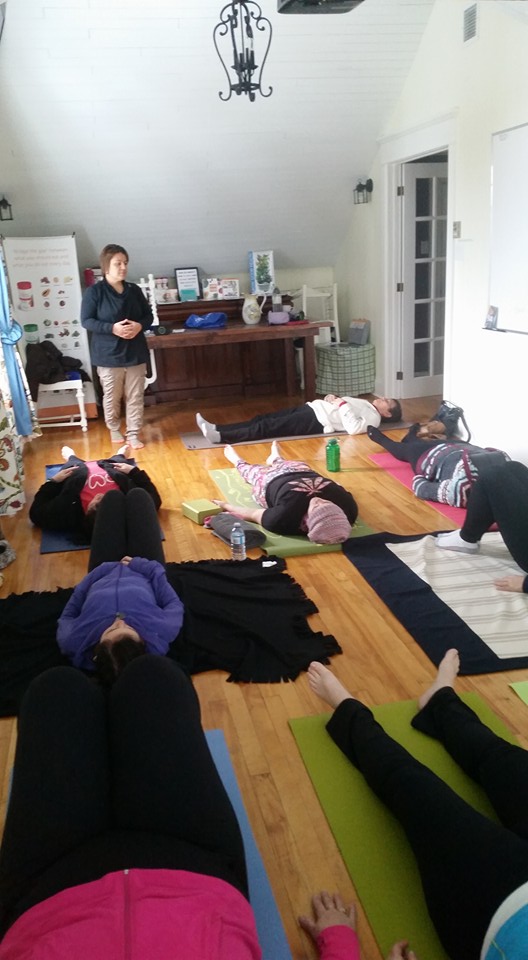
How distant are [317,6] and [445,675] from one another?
2.39 metres

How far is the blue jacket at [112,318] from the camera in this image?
4938 mm

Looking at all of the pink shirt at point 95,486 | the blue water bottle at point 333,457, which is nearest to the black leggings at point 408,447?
the blue water bottle at point 333,457

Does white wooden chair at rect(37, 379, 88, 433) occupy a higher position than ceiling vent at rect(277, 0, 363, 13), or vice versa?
ceiling vent at rect(277, 0, 363, 13)

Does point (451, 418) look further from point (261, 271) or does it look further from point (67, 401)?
point (67, 401)

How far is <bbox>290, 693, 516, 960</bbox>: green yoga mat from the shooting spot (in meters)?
→ 1.53

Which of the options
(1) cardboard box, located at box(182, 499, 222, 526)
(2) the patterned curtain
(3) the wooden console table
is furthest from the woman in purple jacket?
(3) the wooden console table

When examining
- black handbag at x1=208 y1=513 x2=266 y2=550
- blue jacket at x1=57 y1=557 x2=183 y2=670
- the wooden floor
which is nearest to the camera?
the wooden floor

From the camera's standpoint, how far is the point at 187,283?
21.2ft

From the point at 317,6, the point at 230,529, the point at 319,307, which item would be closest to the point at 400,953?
the point at 230,529

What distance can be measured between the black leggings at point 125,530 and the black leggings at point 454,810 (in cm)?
101

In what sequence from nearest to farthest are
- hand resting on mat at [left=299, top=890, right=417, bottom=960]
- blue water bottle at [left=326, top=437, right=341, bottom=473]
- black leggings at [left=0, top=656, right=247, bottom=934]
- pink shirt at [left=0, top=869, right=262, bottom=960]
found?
pink shirt at [left=0, top=869, right=262, bottom=960] < black leggings at [left=0, top=656, right=247, bottom=934] < hand resting on mat at [left=299, top=890, right=417, bottom=960] < blue water bottle at [left=326, top=437, right=341, bottom=473]

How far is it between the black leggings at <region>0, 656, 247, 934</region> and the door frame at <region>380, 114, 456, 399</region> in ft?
12.7

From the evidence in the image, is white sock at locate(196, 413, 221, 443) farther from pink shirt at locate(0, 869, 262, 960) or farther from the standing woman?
pink shirt at locate(0, 869, 262, 960)

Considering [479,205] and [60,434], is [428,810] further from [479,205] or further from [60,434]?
[60,434]
